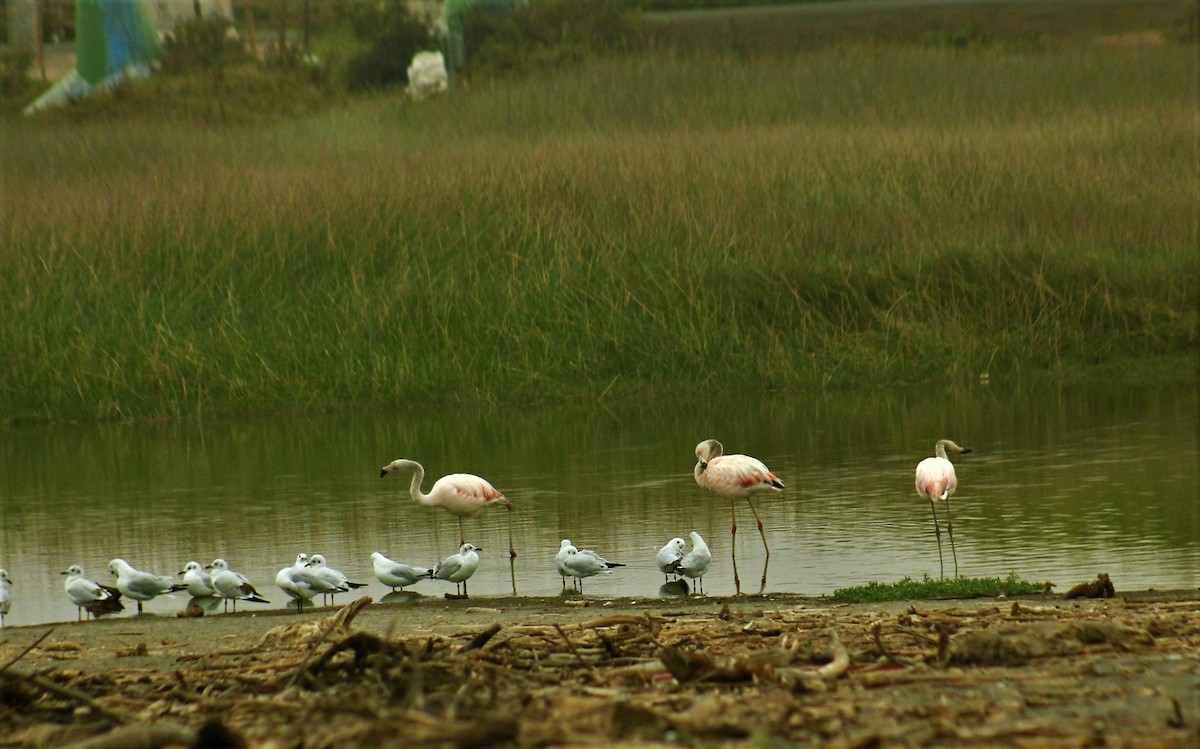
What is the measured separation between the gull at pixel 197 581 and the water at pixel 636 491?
269 mm

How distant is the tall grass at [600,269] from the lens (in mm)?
20375

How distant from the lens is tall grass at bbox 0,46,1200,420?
20.4 metres

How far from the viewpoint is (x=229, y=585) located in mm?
9867

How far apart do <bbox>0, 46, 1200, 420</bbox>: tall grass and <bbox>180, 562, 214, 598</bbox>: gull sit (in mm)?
9699

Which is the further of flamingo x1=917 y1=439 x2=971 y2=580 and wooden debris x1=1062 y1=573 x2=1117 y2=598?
flamingo x1=917 y1=439 x2=971 y2=580

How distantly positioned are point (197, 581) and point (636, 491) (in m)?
4.49

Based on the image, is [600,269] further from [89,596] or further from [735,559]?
[89,596]

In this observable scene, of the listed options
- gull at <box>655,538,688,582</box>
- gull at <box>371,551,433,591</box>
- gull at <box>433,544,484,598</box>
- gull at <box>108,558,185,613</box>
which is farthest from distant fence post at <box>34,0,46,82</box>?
gull at <box>655,538,688,582</box>

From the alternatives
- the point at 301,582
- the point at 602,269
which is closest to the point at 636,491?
the point at 301,582

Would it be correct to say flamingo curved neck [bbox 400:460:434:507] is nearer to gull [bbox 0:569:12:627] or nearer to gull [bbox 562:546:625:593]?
gull [bbox 562:546:625:593]

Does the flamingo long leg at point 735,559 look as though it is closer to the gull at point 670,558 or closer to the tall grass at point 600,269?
the gull at point 670,558

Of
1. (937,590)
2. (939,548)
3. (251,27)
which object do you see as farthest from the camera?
(251,27)

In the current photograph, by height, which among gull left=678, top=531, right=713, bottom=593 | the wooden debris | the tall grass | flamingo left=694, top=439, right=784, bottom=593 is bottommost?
the wooden debris

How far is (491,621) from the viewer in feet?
29.2
